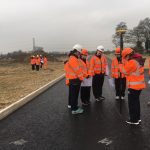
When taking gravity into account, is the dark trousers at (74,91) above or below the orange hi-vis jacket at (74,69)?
below

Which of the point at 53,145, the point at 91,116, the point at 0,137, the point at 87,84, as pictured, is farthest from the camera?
the point at 87,84

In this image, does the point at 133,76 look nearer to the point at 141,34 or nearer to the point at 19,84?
the point at 19,84

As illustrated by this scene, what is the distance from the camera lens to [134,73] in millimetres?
8219

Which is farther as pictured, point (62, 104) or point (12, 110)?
point (62, 104)

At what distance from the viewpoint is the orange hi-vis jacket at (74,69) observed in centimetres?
971

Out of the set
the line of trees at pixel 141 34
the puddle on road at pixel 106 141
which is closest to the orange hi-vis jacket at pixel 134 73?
the puddle on road at pixel 106 141

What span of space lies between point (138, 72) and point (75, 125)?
6.26 feet

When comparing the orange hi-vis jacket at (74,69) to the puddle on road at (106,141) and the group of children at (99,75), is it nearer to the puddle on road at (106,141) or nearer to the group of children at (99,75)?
the group of children at (99,75)

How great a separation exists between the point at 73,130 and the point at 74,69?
7.62 feet

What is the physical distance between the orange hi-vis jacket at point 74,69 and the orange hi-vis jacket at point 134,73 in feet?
5.89

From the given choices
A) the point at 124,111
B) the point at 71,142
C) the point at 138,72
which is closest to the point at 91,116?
the point at 124,111

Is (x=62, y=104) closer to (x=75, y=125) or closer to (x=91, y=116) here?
(x=91, y=116)

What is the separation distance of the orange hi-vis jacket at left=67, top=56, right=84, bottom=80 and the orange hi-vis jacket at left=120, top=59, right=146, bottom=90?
1795 millimetres

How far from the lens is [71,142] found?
22.6 ft
